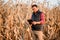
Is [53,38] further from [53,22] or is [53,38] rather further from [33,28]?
[33,28]

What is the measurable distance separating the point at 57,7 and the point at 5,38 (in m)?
2.29

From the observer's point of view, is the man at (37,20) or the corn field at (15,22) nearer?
the man at (37,20)

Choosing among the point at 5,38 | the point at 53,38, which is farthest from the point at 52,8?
the point at 5,38

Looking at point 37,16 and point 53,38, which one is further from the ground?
point 37,16

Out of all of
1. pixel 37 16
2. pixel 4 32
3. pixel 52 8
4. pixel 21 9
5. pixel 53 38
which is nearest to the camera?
pixel 37 16

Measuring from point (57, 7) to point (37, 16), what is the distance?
2.17 meters

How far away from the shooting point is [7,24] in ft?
18.2

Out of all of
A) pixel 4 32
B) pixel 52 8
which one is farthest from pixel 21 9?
pixel 52 8

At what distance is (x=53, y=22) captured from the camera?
21.8ft

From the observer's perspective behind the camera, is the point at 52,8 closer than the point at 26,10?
No

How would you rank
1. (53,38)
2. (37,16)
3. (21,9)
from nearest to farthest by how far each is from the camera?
(37,16)
(21,9)
(53,38)

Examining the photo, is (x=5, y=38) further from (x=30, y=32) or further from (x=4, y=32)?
(x=30, y=32)

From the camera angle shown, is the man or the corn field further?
the corn field

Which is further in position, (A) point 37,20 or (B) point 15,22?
(B) point 15,22
